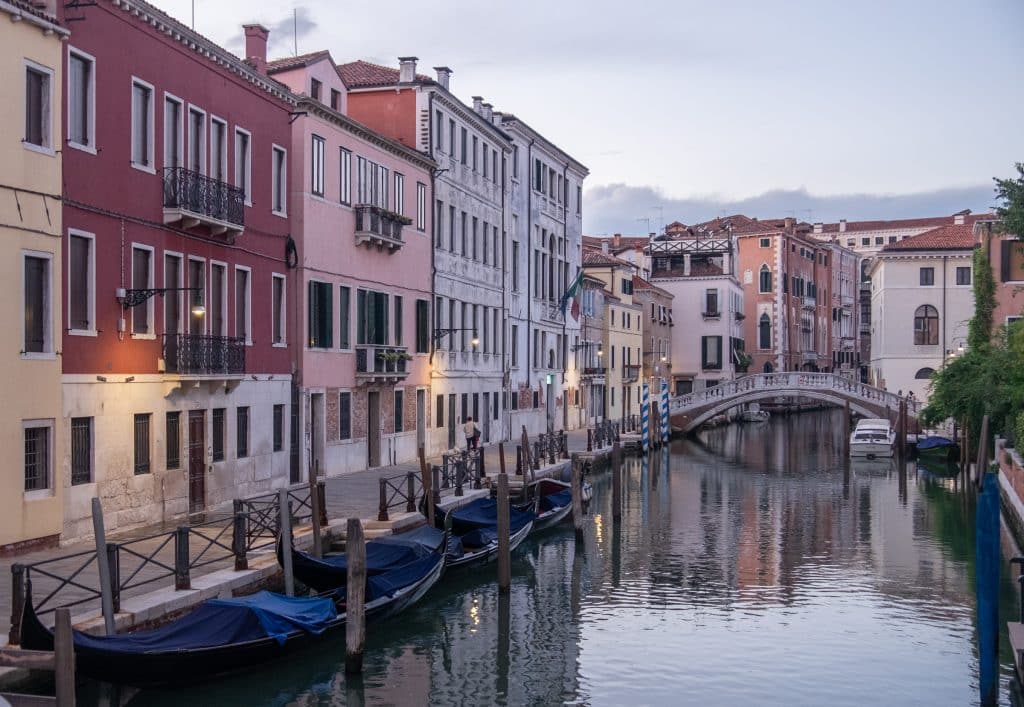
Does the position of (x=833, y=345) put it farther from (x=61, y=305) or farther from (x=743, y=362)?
(x=61, y=305)

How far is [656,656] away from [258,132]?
1147 cm

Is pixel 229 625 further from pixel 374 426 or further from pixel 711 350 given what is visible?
pixel 711 350

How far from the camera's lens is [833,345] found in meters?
79.9

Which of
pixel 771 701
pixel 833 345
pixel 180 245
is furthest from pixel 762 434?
pixel 771 701

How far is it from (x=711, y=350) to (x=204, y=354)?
139 ft

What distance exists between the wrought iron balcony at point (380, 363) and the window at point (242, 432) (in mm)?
4642

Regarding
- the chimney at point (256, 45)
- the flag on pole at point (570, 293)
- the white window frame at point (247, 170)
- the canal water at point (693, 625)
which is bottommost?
the canal water at point (693, 625)

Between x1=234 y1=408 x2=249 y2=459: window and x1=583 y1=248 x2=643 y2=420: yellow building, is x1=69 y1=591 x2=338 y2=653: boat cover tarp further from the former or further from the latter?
x1=583 y1=248 x2=643 y2=420: yellow building

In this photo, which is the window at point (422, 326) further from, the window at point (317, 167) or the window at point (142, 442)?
the window at point (142, 442)

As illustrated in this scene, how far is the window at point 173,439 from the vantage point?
57.1 feet

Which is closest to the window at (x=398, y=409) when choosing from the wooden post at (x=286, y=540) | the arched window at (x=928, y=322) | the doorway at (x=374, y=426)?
the doorway at (x=374, y=426)

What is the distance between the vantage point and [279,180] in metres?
21.5

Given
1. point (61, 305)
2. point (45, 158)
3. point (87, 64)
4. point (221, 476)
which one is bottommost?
point (221, 476)

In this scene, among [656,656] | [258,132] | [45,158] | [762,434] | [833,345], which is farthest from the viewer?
[833,345]
